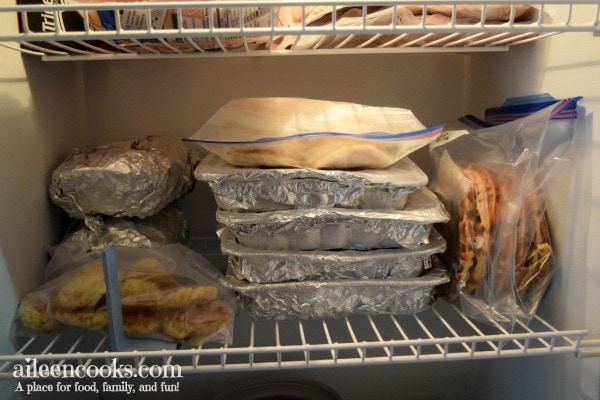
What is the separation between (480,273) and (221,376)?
0.60m

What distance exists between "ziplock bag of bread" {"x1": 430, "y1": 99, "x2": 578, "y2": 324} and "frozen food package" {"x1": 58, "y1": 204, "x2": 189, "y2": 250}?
1.53 feet

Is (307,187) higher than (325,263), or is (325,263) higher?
(307,187)

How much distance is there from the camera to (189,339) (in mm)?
627

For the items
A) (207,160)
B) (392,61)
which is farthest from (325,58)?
(207,160)

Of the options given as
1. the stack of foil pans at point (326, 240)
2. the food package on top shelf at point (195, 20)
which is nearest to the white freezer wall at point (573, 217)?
the stack of foil pans at point (326, 240)

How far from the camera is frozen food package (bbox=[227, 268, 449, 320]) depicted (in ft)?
2.20

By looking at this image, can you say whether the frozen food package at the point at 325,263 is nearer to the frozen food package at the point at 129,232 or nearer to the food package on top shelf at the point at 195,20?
the frozen food package at the point at 129,232

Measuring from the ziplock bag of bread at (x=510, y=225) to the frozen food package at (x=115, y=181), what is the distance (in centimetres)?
45

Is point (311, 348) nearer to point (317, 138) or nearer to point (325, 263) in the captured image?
point (325, 263)

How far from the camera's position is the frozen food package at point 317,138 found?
2.13 ft

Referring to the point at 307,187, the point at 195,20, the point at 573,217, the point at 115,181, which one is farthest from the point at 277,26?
the point at 573,217

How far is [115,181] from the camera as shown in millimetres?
712

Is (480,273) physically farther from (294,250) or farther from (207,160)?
(207,160)

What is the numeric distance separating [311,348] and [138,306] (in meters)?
0.23
